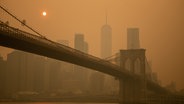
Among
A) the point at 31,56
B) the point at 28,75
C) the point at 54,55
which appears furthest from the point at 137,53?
the point at 31,56

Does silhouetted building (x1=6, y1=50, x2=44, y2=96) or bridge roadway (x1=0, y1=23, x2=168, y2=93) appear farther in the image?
silhouetted building (x1=6, y1=50, x2=44, y2=96)

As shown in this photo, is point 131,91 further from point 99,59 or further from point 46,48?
point 46,48

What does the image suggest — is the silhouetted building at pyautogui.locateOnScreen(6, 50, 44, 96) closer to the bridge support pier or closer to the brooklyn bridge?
the brooklyn bridge

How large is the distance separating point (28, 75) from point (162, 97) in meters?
88.6

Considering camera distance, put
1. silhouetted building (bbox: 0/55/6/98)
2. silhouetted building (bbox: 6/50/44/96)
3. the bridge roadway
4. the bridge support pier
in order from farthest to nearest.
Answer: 1. silhouetted building (bbox: 6/50/44/96)
2. silhouetted building (bbox: 0/55/6/98)
3. the bridge support pier
4. the bridge roadway

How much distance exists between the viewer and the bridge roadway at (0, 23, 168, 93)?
1243 inches

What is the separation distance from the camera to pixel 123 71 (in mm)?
50000

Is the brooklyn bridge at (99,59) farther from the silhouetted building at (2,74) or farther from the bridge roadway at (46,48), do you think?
the silhouetted building at (2,74)

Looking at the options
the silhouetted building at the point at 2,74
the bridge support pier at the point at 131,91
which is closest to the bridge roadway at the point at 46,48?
the bridge support pier at the point at 131,91

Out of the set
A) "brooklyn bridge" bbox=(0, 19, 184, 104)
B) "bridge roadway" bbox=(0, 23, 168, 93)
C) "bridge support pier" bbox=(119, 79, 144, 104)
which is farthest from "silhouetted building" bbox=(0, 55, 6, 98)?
"bridge roadway" bbox=(0, 23, 168, 93)

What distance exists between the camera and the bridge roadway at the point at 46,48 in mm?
31584

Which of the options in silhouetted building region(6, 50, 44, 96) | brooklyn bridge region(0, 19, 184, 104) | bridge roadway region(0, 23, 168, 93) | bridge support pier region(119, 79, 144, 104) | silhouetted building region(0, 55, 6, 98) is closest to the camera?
bridge roadway region(0, 23, 168, 93)

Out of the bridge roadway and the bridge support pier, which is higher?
the bridge roadway

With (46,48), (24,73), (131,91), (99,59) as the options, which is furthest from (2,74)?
(46,48)
